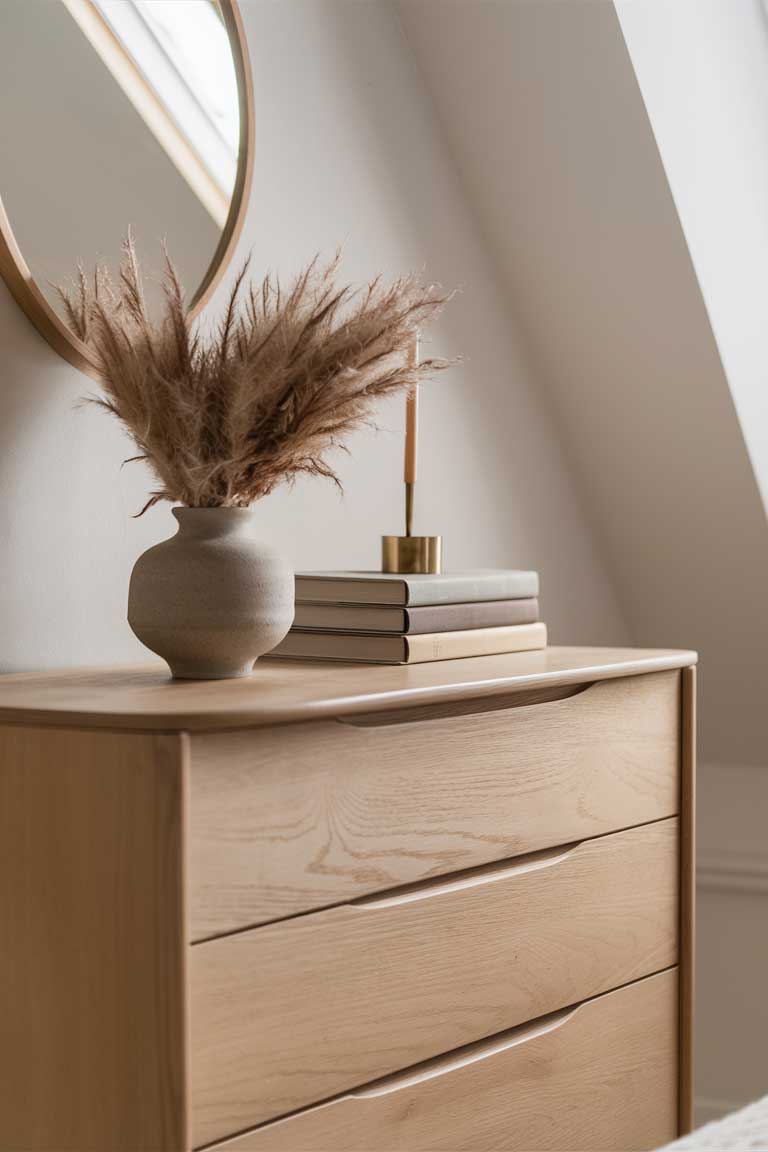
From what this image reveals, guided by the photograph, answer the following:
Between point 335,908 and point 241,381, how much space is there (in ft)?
1.54

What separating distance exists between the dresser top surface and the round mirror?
0.37 metres

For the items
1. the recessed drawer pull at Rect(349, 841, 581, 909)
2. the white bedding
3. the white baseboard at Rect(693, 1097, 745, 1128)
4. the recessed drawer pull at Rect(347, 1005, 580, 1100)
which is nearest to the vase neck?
the recessed drawer pull at Rect(349, 841, 581, 909)

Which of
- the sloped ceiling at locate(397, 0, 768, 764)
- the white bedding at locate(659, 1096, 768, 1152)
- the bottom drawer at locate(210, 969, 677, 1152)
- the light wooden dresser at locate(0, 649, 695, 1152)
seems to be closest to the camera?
the white bedding at locate(659, 1096, 768, 1152)

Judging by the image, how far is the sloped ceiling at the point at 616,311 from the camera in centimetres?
198

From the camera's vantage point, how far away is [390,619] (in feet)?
4.68

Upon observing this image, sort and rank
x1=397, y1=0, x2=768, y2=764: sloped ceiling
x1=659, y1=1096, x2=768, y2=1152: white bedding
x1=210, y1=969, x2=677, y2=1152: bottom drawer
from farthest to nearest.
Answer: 1. x1=397, y1=0, x2=768, y2=764: sloped ceiling
2. x1=210, y1=969, x2=677, y2=1152: bottom drawer
3. x1=659, y1=1096, x2=768, y2=1152: white bedding

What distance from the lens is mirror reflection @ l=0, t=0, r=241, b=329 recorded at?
1.38 metres

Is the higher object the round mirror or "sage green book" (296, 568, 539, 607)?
the round mirror

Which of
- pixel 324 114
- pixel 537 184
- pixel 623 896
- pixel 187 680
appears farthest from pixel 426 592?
pixel 537 184

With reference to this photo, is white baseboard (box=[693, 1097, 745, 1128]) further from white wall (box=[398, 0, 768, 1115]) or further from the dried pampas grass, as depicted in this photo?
the dried pampas grass

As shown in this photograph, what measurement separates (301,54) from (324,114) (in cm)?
8

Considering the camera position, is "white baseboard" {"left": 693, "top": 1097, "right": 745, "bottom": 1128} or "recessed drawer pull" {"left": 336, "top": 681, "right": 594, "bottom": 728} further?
"white baseboard" {"left": 693, "top": 1097, "right": 745, "bottom": 1128}

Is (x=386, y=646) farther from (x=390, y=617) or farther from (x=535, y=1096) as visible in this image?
(x=535, y=1096)

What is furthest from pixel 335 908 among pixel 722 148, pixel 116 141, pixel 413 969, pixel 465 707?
pixel 722 148
